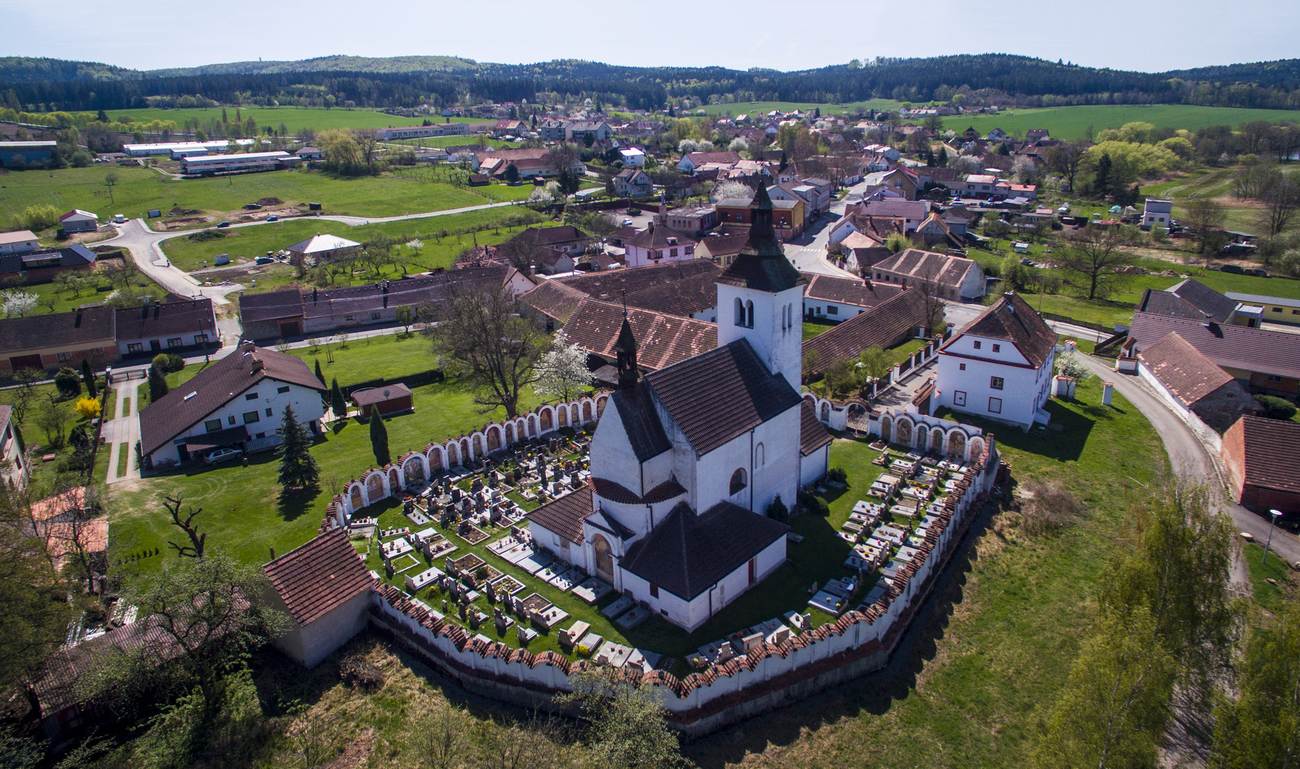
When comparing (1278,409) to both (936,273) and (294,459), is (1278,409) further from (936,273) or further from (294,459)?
(294,459)

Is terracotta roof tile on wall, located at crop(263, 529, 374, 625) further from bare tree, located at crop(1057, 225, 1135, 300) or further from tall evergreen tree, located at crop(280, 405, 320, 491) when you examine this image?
bare tree, located at crop(1057, 225, 1135, 300)

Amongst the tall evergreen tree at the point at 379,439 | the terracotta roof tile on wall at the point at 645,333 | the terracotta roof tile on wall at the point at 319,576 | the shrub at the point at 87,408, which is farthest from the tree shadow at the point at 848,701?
the shrub at the point at 87,408

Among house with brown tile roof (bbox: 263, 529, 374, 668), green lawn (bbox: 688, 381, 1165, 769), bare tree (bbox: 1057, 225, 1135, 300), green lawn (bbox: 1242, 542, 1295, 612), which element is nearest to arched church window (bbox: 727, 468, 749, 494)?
green lawn (bbox: 688, 381, 1165, 769)

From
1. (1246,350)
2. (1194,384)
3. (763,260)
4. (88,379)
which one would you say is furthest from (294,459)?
(1246,350)

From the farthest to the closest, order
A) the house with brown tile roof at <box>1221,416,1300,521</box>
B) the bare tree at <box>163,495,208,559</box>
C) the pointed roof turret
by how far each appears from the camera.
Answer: the house with brown tile roof at <box>1221,416,1300,521</box>
the pointed roof turret
the bare tree at <box>163,495,208,559</box>

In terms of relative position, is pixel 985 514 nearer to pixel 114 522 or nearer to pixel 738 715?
pixel 738 715

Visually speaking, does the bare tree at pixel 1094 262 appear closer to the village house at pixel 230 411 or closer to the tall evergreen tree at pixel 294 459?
the tall evergreen tree at pixel 294 459
